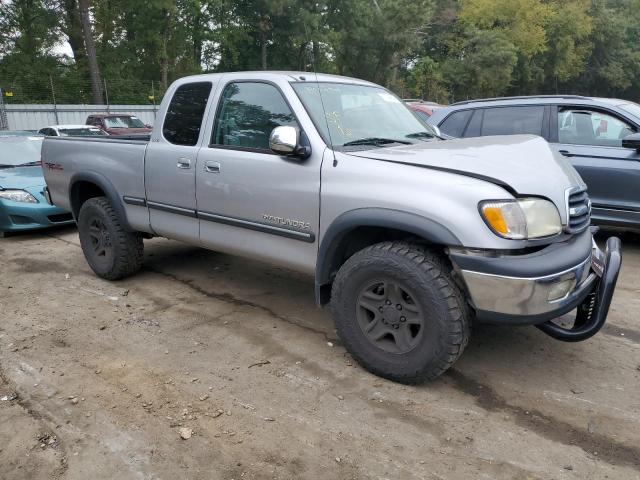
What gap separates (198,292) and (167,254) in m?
1.46

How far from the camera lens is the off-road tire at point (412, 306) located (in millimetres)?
2939

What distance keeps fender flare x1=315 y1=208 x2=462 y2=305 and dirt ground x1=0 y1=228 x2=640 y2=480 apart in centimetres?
65

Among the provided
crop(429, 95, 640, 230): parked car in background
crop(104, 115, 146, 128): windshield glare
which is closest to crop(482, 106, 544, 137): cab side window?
crop(429, 95, 640, 230): parked car in background

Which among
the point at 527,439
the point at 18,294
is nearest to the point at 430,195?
the point at 527,439

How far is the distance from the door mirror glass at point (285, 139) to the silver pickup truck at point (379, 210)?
0.01 m

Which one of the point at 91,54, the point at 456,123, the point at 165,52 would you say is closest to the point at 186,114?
the point at 456,123

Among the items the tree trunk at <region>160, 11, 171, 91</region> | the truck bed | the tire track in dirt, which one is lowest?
the tire track in dirt

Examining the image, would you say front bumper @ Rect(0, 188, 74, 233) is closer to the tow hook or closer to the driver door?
the driver door

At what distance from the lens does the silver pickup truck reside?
284cm

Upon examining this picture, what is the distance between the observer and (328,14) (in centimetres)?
3331

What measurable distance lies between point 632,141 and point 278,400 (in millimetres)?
4564

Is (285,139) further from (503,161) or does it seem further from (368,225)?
(503,161)

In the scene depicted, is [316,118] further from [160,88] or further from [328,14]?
[328,14]

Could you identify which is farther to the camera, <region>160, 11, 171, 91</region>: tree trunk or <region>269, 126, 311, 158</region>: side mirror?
<region>160, 11, 171, 91</region>: tree trunk
